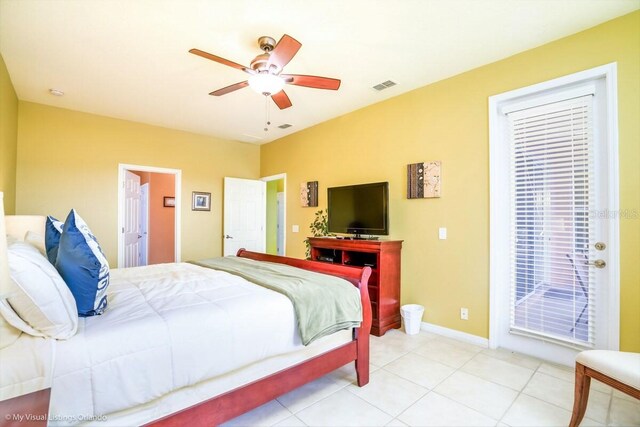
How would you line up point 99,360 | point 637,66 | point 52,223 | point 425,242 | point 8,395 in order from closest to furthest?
1. point 8,395
2. point 99,360
3. point 52,223
4. point 637,66
5. point 425,242

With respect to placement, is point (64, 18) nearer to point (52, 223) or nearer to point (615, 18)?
point (52, 223)

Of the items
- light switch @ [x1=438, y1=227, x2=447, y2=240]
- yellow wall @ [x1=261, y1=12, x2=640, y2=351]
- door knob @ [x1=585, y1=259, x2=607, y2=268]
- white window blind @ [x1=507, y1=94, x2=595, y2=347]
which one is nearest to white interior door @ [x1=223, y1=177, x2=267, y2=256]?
yellow wall @ [x1=261, y1=12, x2=640, y2=351]

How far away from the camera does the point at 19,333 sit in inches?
44.6

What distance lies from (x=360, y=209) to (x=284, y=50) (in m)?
2.06

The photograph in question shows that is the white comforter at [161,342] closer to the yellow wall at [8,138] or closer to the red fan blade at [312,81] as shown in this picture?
the red fan blade at [312,81]

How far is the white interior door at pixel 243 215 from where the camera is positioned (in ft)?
17.7

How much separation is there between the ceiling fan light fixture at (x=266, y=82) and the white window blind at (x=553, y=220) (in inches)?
86.4

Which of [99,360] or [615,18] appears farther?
[615,18]

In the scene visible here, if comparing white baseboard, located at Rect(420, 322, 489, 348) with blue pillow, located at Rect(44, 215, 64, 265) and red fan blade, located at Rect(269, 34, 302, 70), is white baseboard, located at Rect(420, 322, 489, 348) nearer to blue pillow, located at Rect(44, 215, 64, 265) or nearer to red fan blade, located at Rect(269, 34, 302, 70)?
red fan blade, located at Rect(269, 34, 302, 70)

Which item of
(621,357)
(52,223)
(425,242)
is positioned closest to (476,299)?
(425,242)

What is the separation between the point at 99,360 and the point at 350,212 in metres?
2.97

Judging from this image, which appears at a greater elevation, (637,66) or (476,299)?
(637,66)

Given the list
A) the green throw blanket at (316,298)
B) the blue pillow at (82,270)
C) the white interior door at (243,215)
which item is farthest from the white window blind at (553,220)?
the white interior door at (243,215)

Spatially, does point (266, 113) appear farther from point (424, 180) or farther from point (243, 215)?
point (424, 180)
